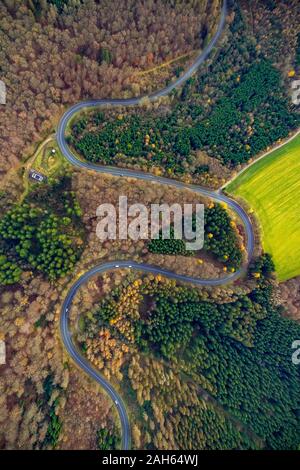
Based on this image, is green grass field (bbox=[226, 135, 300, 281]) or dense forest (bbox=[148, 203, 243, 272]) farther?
green grass field (bbox=[226, 135, 300, 281])

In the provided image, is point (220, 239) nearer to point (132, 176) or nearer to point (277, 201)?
point (277, 201)

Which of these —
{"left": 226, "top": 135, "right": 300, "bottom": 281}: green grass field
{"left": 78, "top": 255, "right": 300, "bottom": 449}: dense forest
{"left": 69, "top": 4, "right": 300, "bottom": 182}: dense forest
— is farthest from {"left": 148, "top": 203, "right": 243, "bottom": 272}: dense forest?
{"left": 69, "top": 4, "right": 300, "bottom": 182}: dense forest

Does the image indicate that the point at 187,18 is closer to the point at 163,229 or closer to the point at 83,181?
the point at 83,181

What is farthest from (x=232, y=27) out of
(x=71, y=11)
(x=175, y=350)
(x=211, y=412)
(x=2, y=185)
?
(x=211, y=412)

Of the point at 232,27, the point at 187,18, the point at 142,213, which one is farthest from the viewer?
the point at 232,27

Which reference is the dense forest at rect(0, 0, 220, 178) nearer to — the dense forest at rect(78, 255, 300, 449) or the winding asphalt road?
the winding asphalt road

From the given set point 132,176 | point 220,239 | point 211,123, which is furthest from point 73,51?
point 220,239

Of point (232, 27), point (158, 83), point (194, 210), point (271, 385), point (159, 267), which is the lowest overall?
point (271, 385)
